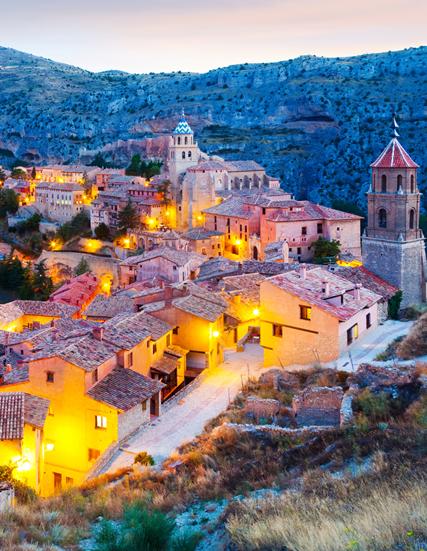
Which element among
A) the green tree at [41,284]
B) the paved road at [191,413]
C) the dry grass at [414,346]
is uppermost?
the dry grass at [414,346]

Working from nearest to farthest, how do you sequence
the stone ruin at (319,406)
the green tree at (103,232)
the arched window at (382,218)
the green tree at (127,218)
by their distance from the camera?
1. the stone ruin at (319,406)
2. the arched window at (382,218)
3. the green tree at (127,218)
4. the green tree at (103,232)

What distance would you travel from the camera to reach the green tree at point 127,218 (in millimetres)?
54469

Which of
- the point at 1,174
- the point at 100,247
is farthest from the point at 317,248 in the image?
the point at 1,174

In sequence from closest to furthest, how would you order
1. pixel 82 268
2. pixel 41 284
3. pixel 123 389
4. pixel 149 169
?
pixel 123 389 → pixel 41 284 → pixel 82 268 → pixel 149 169

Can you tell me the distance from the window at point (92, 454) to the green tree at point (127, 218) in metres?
37.6

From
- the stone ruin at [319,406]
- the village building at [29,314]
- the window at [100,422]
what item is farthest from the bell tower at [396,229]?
the stone ruin at [319,406]

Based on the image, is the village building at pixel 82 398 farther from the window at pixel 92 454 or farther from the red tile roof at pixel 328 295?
the red tile roof at pixel 328 295

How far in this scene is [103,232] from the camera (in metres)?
56.9

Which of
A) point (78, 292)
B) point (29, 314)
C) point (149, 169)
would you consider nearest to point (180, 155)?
point (149, 169)

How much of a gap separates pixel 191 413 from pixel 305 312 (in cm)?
446

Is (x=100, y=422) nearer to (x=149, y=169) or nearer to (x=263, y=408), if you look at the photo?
(x=263, y=408)

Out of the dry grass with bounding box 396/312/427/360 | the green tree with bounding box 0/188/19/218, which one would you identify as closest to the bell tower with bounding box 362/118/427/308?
the dry grass with bounding box 396/312/427/360

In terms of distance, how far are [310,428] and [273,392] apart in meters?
4.23

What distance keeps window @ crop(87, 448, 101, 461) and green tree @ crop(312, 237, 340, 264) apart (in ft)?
80.9
